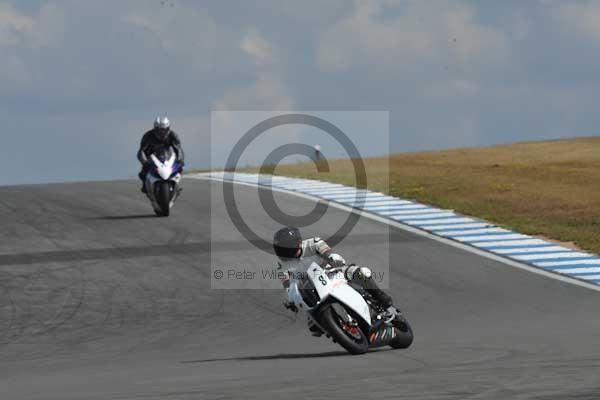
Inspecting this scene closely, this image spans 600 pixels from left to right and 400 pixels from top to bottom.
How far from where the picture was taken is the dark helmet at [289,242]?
38.9 feet

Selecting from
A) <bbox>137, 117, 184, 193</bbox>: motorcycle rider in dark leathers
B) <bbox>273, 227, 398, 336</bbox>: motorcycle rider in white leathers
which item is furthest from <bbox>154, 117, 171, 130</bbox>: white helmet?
<bbox>273, 227, 398, 336</bbox>: motorcycle rider in white leathers

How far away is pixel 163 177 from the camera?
2422 centimetres

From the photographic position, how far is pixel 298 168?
128 feet

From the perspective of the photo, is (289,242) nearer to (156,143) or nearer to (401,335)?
(401,335)

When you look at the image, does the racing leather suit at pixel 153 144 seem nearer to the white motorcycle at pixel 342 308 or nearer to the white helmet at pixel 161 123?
the white helmet at pixel 161 123

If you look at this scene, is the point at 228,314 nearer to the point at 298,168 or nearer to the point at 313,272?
the point at 313,272

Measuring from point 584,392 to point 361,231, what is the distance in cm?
1648

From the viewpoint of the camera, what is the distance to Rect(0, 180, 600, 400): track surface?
9273 mm

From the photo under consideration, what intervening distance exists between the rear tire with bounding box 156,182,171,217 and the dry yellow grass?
7.09 metres

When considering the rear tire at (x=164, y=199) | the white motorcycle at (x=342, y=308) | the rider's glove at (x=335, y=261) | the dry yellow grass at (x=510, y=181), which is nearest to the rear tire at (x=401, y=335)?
the white motorcycle at (x=342, y=308)

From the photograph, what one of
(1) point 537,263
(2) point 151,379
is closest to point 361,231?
(1) point 537,263

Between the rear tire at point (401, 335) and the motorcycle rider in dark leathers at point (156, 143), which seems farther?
the motorcycle rider in dark leathers at point (156, 143)

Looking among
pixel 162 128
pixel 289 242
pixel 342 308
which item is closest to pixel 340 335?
pixel 342 308

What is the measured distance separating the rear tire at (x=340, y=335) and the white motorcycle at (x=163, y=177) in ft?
41.7
